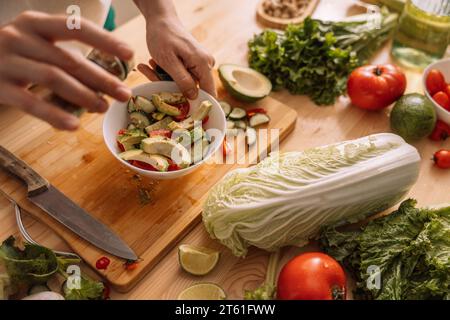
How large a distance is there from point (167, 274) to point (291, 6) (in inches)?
70.8

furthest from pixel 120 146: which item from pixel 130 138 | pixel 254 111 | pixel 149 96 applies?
pixel 254 111

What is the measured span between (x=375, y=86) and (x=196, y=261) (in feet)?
3.94

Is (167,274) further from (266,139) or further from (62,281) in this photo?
(266,139)

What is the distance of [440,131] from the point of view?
215cm

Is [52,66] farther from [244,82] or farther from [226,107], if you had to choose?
[244,82]

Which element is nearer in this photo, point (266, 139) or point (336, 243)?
point (336, 243)

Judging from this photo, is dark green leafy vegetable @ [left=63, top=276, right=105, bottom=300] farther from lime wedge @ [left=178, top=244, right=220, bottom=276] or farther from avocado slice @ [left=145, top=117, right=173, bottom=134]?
avocado slice @ [left=145, top=117, right=173, bottom=134]

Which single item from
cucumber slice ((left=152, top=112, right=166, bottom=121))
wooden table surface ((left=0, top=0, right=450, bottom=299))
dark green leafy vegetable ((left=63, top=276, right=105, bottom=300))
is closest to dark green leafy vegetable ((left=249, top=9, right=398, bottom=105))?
wooden table surface ((left=0, top=0, right=450, bottom=299))

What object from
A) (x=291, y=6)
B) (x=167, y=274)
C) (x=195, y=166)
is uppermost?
(x=291, y=6)

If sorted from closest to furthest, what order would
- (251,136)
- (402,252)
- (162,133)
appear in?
(402,252) < (162,133) < (251,136)

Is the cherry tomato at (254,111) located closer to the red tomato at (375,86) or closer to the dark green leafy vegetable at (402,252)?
the red tomato at (375,86)

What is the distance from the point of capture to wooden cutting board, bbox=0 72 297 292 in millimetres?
1719
